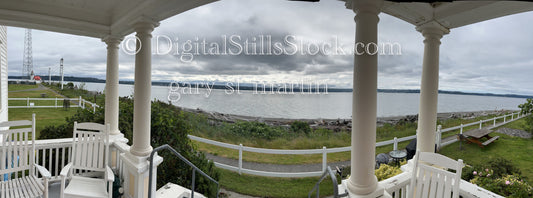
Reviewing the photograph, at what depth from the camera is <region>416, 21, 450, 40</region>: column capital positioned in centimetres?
235

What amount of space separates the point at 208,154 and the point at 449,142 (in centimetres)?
747

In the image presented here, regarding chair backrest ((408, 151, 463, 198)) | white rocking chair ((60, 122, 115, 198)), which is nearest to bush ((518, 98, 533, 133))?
chair backrest ((408, 151, 463, 198))

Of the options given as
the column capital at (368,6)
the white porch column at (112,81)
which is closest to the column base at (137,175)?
the white porch column at (112,81)

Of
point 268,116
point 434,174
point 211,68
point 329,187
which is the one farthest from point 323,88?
point 434,174

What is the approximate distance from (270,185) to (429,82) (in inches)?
152

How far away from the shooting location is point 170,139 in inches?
152

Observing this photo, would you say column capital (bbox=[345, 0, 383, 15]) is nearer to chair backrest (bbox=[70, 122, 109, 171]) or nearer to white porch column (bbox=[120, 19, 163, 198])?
white porch column (bbox=[120, 19, 163, 198])

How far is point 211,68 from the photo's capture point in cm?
715

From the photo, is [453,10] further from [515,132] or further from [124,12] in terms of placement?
[515,132]

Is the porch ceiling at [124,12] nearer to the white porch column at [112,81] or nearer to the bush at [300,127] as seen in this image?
the white porch column at [112,81]

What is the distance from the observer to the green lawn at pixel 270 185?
15.9 ft

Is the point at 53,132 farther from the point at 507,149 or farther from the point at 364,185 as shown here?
the point at 507,149

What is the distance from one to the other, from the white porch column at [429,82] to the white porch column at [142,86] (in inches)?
124

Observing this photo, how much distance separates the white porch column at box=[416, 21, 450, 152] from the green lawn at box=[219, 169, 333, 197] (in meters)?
2.80
